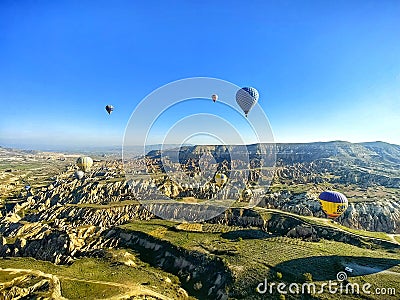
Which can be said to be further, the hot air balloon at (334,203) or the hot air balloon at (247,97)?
the hot air balloon at (334,203)

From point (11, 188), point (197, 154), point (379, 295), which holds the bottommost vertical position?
point (11, 188)

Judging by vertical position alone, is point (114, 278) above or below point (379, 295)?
below

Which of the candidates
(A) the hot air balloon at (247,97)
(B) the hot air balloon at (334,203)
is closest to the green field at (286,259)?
(B) the hot air balloon at (334,203)

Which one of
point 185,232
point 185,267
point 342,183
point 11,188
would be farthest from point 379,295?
point 11,188

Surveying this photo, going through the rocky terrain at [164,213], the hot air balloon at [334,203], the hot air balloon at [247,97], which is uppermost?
the hot air balloon at [247,97]

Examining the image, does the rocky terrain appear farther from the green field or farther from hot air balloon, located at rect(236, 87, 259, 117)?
hot air balloon, located at rect(236, 87, 259, 117)

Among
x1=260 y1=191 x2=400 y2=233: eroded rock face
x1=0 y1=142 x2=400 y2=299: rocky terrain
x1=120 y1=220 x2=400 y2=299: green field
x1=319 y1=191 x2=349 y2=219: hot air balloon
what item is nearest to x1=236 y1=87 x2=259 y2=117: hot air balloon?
x1=319 y1=191 x2=349 y2=219: hot air balloon

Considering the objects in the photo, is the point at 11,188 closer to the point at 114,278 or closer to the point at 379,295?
the point at 114,278

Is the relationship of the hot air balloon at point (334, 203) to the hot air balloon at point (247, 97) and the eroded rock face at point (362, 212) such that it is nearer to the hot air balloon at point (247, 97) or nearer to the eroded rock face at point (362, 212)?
the hot air balloon at point (247, 97)
